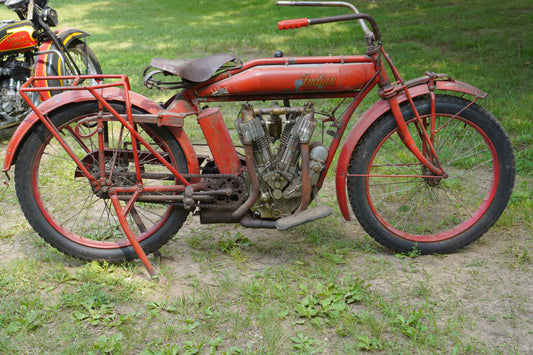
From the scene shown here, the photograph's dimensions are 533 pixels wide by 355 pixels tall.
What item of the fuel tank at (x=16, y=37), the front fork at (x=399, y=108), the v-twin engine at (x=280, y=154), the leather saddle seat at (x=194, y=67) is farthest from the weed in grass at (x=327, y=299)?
the fuel tank at (x=16, y=37)

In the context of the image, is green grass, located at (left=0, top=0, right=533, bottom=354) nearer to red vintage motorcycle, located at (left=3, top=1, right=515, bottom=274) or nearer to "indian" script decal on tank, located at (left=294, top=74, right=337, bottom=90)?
red vintage motorcycle, located at (left=3, top=1, right=515, bottom=274)

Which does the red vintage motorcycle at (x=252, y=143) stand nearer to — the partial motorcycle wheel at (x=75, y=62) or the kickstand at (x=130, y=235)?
the kickstand at (x=130, y=235)

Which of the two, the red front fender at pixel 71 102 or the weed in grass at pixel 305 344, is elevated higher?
the red front fender at pixel 71 102

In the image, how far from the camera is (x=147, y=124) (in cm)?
368

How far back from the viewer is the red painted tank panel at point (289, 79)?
3.51 metres

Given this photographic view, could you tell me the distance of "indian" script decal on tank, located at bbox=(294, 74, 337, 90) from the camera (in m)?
3.51

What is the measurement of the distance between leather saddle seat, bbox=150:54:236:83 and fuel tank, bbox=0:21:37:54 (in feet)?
10.4

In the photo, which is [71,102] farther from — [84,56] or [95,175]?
[84,56]

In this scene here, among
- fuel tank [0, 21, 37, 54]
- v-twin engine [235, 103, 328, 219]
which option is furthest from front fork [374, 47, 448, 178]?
fuel tank [0, 21, 37, 54]

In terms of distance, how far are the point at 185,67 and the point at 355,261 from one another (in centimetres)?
170

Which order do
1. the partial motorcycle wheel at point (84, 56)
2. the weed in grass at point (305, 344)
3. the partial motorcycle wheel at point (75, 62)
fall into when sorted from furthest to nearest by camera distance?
the partial motorcycle wheel at point (84, 56) → the partial motorcycle wheel at point (75, 62) → the weed in grass at point (305, 344)

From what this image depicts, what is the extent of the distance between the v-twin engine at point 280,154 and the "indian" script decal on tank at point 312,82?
0.12 metres

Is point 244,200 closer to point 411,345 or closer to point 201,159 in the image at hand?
point 201,159

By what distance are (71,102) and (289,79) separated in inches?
54.5
